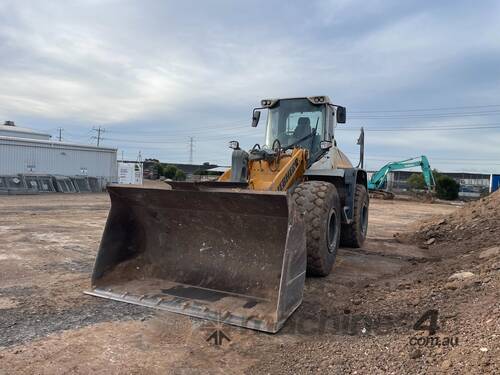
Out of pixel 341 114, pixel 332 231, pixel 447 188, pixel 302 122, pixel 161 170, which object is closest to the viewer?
pixel 332 231

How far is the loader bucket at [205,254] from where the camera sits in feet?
14.1

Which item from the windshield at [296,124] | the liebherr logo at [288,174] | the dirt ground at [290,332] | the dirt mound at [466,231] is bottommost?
the dirt ground at [290,332]

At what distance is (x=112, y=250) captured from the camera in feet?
17.6

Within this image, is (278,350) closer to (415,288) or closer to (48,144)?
(415,288)

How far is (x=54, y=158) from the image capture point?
29.0 m

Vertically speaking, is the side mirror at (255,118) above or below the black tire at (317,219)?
above

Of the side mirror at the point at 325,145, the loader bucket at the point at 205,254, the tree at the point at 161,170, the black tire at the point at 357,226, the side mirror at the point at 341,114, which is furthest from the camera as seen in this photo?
the tree at the point at 161,170

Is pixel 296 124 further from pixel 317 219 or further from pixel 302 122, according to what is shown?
pixel 317 219

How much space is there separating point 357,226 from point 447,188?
29339mm

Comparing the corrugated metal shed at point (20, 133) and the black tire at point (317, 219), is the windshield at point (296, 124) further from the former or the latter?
the corrugated metal shed at point (20, 133)

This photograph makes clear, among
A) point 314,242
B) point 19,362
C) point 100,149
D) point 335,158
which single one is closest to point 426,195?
point 100,149

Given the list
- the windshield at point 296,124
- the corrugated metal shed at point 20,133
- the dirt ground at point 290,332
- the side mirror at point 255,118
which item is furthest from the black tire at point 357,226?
the corrugated metal shed at point 20,133

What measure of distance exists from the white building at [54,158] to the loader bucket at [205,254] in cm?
2467

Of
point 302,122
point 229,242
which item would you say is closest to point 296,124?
point 302,122
